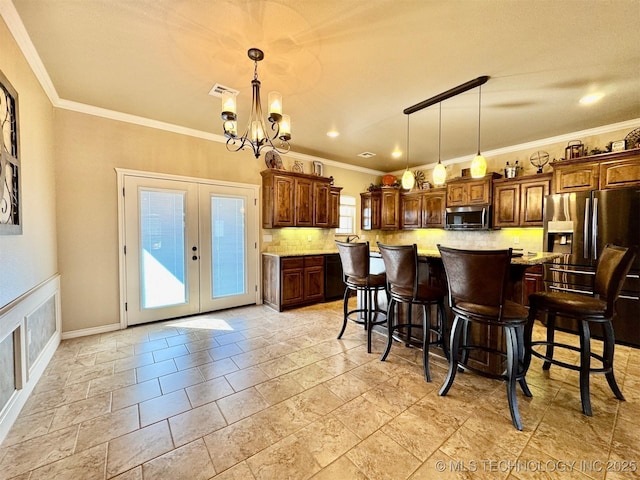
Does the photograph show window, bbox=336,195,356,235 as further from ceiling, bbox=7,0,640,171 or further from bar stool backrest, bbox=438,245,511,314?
bar stool backrest, bbox=438,245,511,314

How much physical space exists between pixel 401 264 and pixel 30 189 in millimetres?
3356

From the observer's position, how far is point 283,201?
459cm

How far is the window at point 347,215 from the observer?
601cm

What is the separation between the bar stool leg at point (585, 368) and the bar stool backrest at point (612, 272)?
0.19 m

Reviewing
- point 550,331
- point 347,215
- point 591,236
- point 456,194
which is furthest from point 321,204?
point 591,236

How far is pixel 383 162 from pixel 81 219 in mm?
5269

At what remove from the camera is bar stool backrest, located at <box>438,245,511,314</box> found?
1.75 metres

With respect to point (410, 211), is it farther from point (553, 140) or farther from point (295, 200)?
point (295, 200)

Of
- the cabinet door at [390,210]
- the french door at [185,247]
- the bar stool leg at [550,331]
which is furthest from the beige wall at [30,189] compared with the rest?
the cabinet door at [390,210]

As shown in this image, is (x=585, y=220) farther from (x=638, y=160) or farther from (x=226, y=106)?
(x=226, y=106)

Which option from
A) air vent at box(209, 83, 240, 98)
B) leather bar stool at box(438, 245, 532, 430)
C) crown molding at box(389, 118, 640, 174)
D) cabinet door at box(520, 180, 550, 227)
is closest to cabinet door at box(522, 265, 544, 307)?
cabinet door at box(520, 180, 550, 227)

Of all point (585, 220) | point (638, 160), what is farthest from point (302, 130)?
point (638, 160)

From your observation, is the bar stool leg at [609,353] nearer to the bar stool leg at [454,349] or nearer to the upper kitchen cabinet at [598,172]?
the bar stool leg at [454,349]

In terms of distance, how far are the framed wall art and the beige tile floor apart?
1361 millimetres
